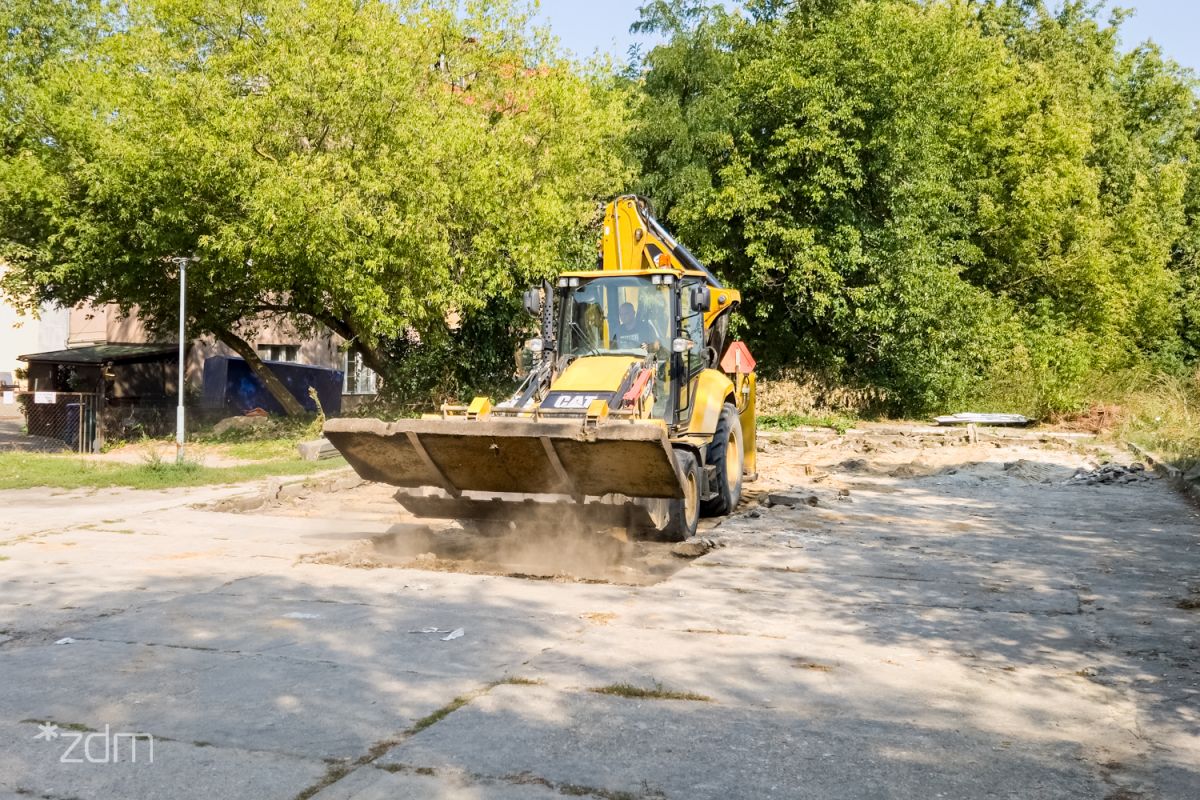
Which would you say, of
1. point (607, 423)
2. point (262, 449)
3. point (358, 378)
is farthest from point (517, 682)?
point (358, 378)

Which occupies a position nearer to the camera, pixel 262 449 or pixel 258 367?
pixel 262 449

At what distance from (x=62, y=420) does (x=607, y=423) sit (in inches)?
835

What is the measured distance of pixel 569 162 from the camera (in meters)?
25.8

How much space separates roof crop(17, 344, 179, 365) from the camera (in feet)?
94.2

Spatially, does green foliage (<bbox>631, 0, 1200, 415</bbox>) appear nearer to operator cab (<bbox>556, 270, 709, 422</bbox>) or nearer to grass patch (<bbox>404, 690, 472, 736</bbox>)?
operator cab (<bbox>556, 270, 709, 422</bbox>)

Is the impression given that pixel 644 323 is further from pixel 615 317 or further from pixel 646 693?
pixel 646 693

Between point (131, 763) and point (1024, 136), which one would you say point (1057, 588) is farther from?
point (1024, 136)

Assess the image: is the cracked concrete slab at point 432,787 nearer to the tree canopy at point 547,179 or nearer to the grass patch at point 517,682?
the grass patch at point 517,682

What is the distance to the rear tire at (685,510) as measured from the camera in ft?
37.1

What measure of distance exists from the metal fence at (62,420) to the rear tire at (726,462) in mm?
16603

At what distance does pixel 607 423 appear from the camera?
9789 millimetres

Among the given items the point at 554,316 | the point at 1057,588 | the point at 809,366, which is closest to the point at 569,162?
the point at 809,366

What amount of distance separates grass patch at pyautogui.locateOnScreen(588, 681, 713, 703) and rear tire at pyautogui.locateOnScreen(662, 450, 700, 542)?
183 inches

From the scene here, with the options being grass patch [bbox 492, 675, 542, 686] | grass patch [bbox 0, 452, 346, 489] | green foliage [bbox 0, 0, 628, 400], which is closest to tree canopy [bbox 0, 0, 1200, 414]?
green foliage [bbox 0, 0, 628, 400]
